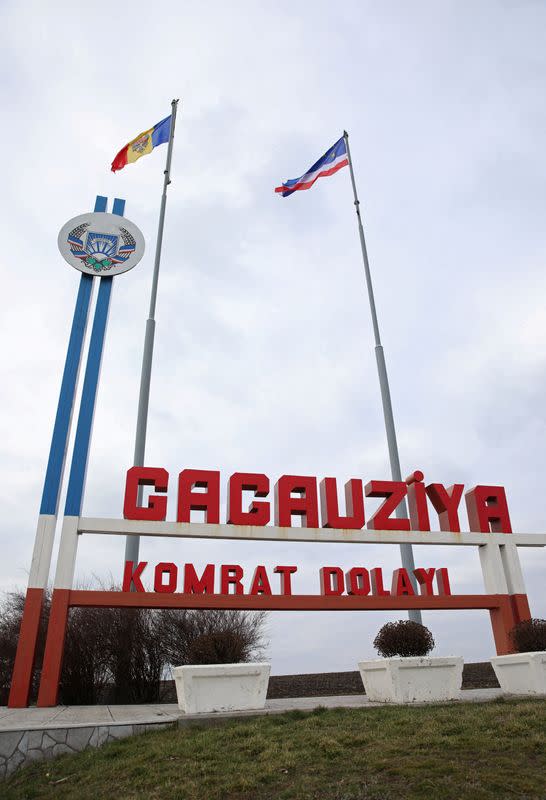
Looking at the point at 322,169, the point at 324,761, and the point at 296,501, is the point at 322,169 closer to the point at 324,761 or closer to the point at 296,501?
the point at 296,501

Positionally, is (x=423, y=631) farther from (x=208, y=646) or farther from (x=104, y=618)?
(x=104, y=618)

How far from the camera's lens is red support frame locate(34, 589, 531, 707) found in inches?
547

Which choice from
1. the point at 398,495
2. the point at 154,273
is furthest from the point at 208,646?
the point at 154,273

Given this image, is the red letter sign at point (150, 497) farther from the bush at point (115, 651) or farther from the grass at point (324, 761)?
the grass at point (324, 761)

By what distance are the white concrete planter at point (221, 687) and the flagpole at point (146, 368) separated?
249 inches

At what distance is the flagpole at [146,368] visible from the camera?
56.4ft

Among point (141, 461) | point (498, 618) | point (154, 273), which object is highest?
point (154, 273)

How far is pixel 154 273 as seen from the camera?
22906 mm

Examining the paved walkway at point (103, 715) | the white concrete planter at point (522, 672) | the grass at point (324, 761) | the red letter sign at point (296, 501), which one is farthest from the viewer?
the red letter sign at point (296, 501)

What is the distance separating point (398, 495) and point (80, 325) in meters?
10.9

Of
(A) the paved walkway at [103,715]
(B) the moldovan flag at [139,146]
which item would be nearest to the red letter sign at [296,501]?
(A) the paved walkway at [103,715]

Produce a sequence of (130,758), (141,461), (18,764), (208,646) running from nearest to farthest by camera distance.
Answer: (130,758), (18,764), (208,646), (141,461)

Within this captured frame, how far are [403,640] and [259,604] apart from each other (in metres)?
4.07

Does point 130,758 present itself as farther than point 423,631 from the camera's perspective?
No
